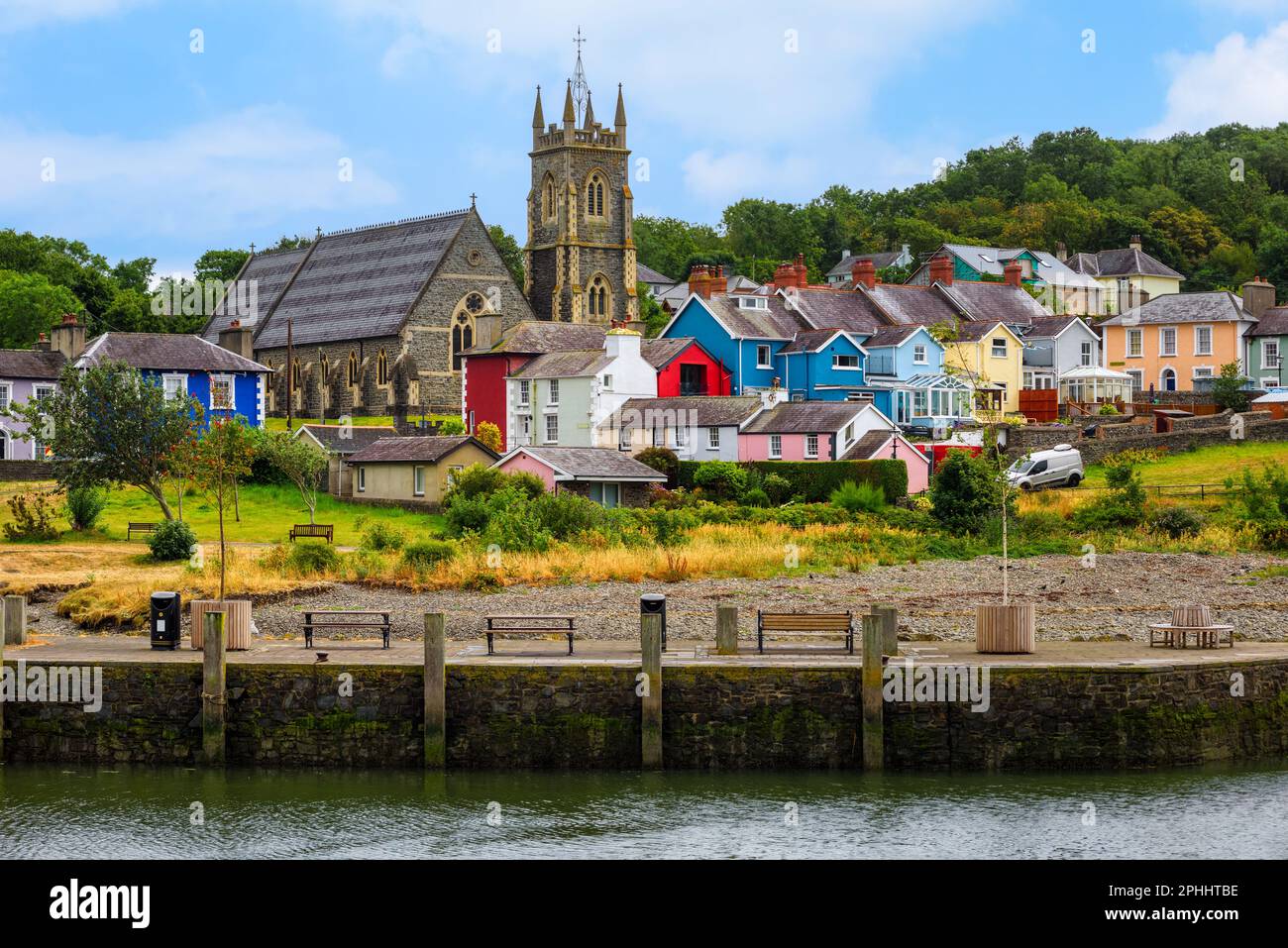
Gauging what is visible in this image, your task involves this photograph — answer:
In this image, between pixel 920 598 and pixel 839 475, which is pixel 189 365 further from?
pixel 920 598

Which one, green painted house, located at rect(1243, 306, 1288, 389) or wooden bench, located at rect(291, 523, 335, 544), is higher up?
green painted house, located at rect(1243, 306, 1288, 389)

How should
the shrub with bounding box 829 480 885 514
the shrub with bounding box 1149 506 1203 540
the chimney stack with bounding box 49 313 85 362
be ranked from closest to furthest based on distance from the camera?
the shrub with bounding box 1149 506 1203 540
the shrub with bounding box 829 480 885 514
the chimney stack with bounding box 49 313 85 362

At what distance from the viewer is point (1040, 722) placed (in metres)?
30.4

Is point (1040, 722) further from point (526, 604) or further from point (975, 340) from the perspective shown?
point (975, 340)

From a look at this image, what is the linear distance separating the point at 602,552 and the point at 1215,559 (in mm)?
17133

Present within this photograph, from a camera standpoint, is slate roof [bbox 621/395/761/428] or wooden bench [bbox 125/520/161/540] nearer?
wooden bench [bbox 125/520/161/540]

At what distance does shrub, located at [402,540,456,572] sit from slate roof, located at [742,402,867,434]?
80.1ft

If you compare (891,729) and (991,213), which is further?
(991,213)

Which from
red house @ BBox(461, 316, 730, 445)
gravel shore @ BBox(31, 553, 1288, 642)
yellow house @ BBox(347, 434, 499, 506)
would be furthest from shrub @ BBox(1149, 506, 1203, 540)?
red house @ BBox(461, 316, 730, 445)

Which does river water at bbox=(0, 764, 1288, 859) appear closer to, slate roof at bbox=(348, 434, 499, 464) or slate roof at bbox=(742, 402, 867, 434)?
slate roof at bbox=(348, 434, 499, 464)

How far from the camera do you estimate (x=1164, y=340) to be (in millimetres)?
95375

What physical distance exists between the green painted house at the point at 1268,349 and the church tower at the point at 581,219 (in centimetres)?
3699

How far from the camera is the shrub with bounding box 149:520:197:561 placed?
50.2 m
